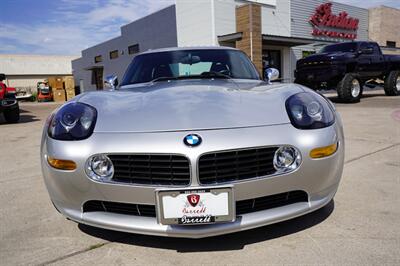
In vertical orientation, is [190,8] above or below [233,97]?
above

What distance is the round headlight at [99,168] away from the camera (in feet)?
5.68

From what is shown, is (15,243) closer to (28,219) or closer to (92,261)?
(28,219)

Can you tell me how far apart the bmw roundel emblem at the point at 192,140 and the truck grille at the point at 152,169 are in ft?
0.26

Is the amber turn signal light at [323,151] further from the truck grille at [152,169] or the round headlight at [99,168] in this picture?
the round headlight at [99,168]

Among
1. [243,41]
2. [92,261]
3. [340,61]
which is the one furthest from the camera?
[243,41]

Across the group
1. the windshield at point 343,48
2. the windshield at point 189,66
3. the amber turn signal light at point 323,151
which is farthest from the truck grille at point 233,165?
the windshield at point 343,48

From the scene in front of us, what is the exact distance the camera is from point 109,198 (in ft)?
5.65

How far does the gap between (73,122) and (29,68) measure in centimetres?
5051

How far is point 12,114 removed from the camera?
9.48 m

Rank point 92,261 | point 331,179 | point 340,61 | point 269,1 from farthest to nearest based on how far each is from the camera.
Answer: point 269,1 < point 340,61 < point 331,179 < point 92,261

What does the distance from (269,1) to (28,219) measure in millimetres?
16276

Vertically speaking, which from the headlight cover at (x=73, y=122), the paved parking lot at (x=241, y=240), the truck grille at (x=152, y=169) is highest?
the headlight cover at (x=73, y=122)

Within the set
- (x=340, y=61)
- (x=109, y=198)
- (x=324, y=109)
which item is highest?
(x=340, y=61)

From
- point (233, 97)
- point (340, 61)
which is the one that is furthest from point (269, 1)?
point (233, 97)
